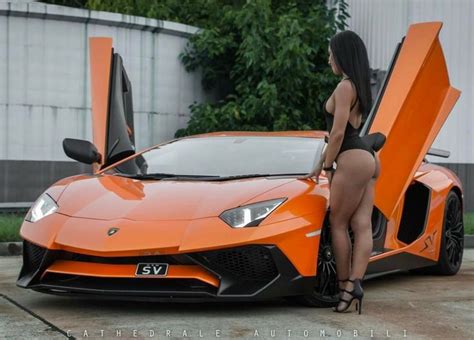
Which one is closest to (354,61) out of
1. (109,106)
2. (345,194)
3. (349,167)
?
(349,167)

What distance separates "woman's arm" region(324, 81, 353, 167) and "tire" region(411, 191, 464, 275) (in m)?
2.19

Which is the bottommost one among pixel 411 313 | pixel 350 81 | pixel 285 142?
pixel 411 313

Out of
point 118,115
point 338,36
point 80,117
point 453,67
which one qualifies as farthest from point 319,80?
point 338,36

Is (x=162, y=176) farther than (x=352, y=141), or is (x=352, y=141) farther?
(x=162, y=176)

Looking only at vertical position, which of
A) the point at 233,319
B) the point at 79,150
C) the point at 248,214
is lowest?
the point at 233,319

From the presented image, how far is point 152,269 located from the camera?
5.00 m

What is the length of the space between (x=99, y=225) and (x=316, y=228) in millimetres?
1263

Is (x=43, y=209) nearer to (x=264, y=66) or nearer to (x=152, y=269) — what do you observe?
(x=152, y=269)

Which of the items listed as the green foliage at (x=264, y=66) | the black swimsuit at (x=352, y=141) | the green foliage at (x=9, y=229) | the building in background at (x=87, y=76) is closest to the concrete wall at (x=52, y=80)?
the building in background at (x=87, y=76)

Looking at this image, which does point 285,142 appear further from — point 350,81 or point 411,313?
point 411,313

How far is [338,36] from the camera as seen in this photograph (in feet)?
17.9

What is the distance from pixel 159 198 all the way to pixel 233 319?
3.00 feet

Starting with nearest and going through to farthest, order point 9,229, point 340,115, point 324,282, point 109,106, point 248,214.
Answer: point 248,214 < point 340,115 < point 324,282 < point 109,106 < point 9,229

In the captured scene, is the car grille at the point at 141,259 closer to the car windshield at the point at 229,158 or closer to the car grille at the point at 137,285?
the car grille at the point at 137,285
